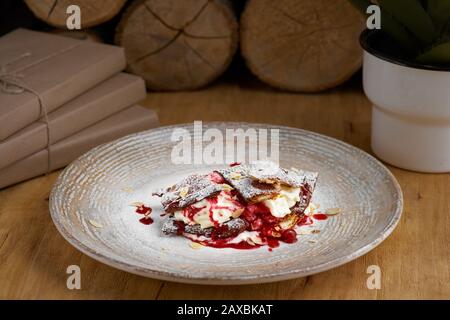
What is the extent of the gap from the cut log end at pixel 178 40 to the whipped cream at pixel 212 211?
0.61 metres

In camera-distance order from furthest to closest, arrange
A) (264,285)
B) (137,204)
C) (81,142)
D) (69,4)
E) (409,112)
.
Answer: (69,4) → (81,142) → (409,112) → (137,204) → (264,285)

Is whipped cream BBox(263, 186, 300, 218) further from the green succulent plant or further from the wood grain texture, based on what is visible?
the wood grain texture

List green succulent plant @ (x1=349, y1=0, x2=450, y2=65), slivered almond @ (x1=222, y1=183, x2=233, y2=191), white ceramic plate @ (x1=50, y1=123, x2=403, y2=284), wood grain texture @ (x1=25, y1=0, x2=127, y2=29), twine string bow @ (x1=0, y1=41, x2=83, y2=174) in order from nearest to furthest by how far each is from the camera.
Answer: white ceramic plate @ (x1=50, y1=123, x2=403, y2=284)
slivered almond @ (x1=222, y1=183, x2=233, y2=191)
green succulent plant @ (x1=349, y1=0, x2=450, y2=65)
twine string bow @ (x1=0, y1=41, x2=83, y2=174)
wood grain texture @ (x1=25, y1=0, x2=127, y2=29)

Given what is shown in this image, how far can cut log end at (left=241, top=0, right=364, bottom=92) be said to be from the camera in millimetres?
1630

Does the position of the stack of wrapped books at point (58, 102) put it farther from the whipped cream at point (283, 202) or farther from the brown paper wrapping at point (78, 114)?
the whipped cream at point (283, 202)

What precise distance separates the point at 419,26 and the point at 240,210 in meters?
0.41

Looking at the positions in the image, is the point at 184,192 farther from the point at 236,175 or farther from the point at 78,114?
the point at 78,114

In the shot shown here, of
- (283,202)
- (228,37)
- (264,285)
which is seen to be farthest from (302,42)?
(264,285)

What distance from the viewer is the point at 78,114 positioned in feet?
4.66

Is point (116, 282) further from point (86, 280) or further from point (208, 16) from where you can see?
point (208, 16)

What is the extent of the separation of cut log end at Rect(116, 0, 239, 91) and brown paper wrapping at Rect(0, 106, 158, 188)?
0.19 meters

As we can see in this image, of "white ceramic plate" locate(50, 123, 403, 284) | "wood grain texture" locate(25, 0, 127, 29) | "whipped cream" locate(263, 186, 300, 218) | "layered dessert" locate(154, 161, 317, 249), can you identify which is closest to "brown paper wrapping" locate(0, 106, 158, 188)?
"white ceramic plate" locate(50, 123, 403, 284)

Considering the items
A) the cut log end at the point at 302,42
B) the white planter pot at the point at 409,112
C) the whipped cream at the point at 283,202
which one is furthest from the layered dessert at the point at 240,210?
the cut log end at the point at 302,42

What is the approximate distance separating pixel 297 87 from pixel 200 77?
19cm
